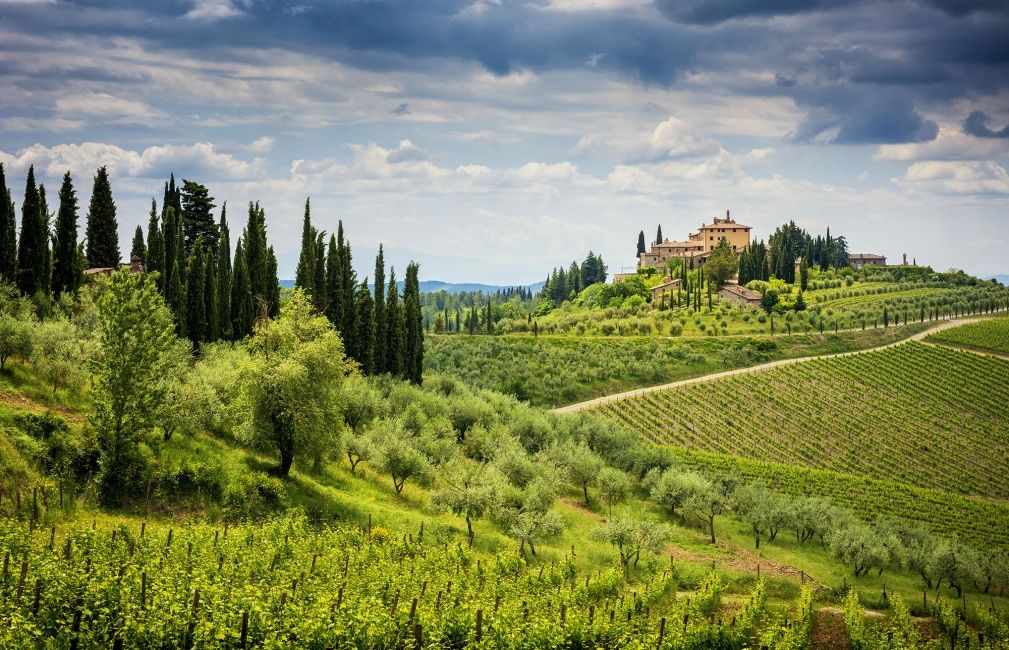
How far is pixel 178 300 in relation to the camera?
2219 inches

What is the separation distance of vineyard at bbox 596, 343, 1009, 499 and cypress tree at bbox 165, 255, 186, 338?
49845 mm

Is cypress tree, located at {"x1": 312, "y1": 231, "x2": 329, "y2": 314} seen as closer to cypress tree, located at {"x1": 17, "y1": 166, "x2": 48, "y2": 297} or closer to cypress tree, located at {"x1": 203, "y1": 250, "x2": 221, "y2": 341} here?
cypress tree, located at {"x1": 203, "y1": 250, "x2": 221, "y2": 341}

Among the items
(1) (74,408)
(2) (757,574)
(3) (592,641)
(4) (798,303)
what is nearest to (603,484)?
(2) (757,574)

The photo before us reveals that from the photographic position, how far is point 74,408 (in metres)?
35.9

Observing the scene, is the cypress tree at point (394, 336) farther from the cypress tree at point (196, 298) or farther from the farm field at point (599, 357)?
the cypress tree at point (196, 298)

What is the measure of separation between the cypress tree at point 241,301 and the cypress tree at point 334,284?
8.94m

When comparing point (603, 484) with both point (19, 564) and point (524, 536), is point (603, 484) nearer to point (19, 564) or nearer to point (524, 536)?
point (524, 536)

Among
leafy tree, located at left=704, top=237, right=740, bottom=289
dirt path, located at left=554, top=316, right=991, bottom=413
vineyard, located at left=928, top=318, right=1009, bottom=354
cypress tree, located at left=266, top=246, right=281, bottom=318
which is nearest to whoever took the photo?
cypress tree, located at left=266, top=246, right=281, bottom=318

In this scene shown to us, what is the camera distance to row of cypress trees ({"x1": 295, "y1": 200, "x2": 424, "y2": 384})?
7050cm

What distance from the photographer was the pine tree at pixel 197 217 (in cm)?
7394

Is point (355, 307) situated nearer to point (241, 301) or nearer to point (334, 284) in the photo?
point (334, 284)

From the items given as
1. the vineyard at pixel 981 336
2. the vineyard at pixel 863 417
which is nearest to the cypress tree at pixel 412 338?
the vineyard at pixel 863 417

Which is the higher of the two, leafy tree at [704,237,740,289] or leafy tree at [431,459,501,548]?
leafy tree at [704,237,740,289]

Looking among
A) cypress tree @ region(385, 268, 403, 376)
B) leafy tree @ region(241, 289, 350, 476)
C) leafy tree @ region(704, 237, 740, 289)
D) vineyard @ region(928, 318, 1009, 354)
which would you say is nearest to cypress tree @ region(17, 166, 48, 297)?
leafy tree @ region(241, 289, 350, 476)
